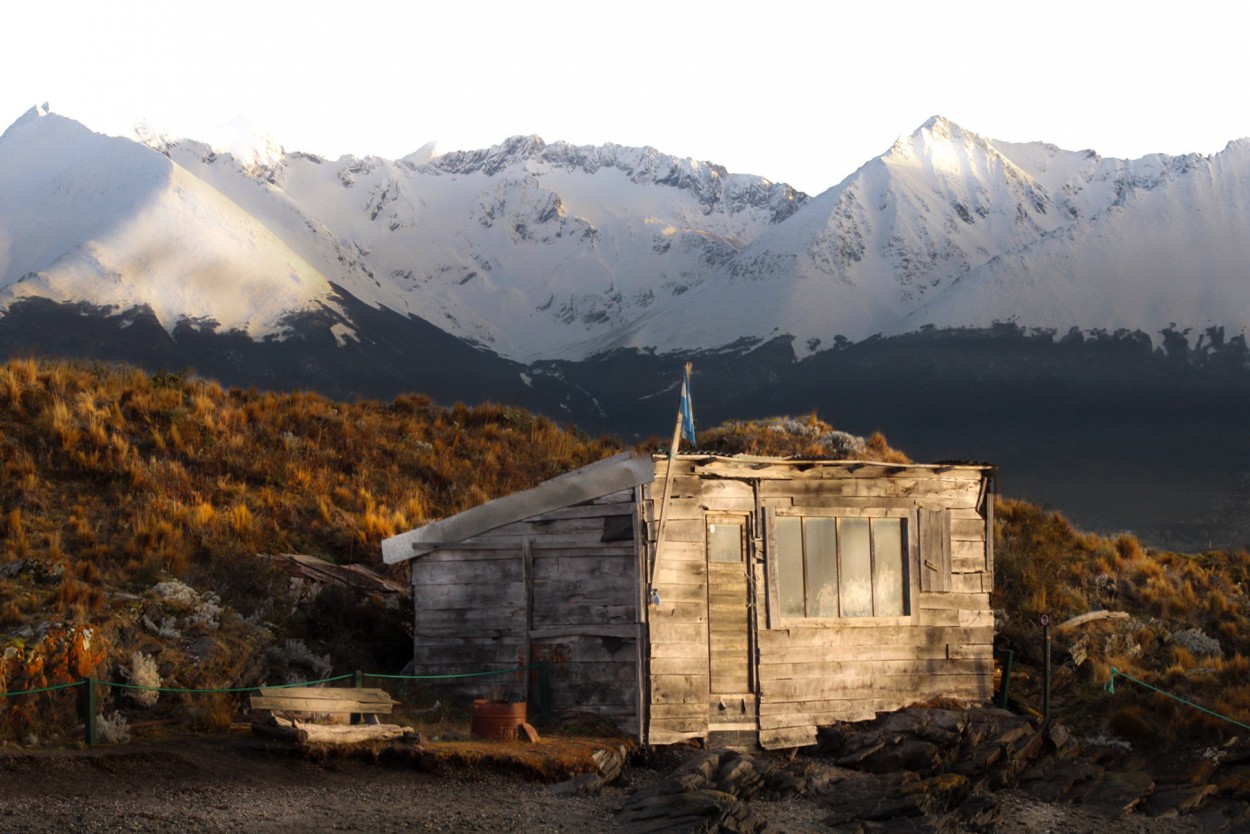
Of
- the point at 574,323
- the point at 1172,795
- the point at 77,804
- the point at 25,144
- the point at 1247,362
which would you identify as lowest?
the point at 1172,795

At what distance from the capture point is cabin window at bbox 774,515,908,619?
16.9 metres

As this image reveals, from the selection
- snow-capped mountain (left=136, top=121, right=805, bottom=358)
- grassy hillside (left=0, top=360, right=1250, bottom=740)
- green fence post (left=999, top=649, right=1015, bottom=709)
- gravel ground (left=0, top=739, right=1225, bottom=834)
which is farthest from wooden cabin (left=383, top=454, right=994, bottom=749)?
snow-capped mountain (left=136, top=121, right=805, bottom=358)

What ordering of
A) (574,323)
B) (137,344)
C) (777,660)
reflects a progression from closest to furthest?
(777,660) < (137,344) < (574,323)

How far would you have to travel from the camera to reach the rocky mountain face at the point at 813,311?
Result: 89.1 meters

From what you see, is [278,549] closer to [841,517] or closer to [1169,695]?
[841,517]

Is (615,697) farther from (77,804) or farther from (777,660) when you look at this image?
(77,804)

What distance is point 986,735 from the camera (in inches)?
632

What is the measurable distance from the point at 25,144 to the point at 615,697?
13305cm

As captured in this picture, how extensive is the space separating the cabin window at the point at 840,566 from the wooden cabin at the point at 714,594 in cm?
2

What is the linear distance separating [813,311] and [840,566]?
10845 cm

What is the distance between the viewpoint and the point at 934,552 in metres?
18.1

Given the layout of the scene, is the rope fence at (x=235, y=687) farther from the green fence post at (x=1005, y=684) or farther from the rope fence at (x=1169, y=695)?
the rope fence at (x=1169, y=695)

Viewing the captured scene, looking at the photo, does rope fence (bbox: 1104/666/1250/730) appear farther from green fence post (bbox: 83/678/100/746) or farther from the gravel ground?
green fence post (bbox: 83/678/100/746)

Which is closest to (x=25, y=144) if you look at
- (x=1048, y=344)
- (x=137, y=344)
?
(x=137, y=344)
